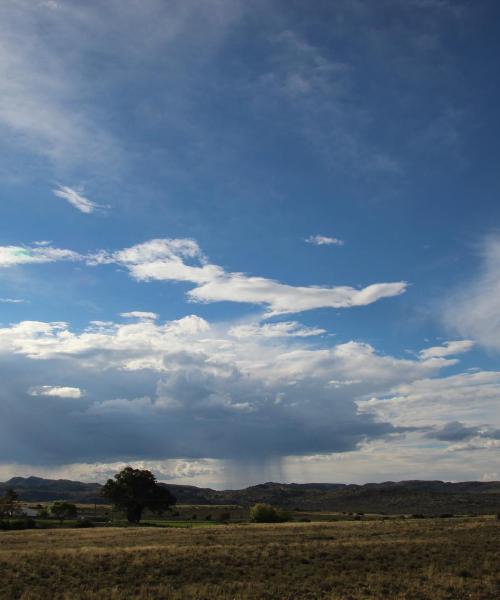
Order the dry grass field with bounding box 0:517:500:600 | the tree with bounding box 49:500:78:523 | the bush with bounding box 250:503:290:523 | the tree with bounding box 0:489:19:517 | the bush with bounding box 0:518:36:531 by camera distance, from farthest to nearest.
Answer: the tree with bounding box 0:489:19:517 → the tree with bounding box 49:500:78:523 → the bush with bounding box 250:503:290:523 → the bush with bounding box 0:518:36:531 → the dry grass field with bounding box 0:517:500:600

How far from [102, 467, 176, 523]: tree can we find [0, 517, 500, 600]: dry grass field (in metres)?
45.4

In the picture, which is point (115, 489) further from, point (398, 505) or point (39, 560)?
point (398, 505)

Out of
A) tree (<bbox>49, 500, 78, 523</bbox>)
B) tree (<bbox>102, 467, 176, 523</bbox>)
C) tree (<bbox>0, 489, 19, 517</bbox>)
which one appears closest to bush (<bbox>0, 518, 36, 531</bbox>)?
tree (<bbox>102, 467, 176, 523</bbox>)

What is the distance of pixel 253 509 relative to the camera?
91.2 metres

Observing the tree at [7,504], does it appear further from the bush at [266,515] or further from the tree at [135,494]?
the bush at [266,515]

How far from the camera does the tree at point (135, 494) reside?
90.0 metres

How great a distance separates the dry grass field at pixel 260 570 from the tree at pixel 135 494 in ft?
149

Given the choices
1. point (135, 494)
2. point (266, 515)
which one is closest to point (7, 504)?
point (135, 494)

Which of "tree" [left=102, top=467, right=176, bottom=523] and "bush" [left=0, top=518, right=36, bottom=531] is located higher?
"tree" [left=102, top=467, right=176, bottom=523]

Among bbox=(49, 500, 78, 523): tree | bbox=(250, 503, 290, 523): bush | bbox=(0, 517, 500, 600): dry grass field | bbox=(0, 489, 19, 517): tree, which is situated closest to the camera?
bbox=(0, 517, 500, 600): dry grass field

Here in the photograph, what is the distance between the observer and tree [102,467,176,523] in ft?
295

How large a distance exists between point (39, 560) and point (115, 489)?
5876 cm

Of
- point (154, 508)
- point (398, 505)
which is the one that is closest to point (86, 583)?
point (154, 508)

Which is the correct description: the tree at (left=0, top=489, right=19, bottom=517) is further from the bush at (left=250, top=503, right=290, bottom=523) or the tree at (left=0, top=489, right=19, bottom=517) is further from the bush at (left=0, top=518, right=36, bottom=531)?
the bush at (left=250, top=503, right=290, bottom=523)
